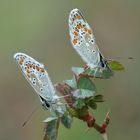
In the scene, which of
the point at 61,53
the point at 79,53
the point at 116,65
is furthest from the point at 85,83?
the point at 61,53

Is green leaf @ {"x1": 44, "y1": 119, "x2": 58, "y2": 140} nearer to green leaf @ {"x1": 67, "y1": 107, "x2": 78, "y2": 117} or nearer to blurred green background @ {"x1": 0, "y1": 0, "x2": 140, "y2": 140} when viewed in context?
green leaf @ {"x1": 67, "y1": 107, "x2": 78, "y2": 117}

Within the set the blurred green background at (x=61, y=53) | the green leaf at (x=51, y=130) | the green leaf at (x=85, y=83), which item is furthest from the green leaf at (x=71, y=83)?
the blurred green background at (x=61, y=53)

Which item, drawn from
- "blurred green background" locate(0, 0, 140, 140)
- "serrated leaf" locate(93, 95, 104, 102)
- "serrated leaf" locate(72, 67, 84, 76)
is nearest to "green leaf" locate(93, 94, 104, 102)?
"serrated leaf" locate(93, 95, 104, 102)

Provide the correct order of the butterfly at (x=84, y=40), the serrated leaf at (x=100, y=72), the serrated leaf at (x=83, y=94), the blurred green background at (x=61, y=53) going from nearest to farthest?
the serrated leaf at (x=83, y=94), the serrated leaf at (x=100, y=72), the butterfly at (x=84, y=40), the blurred green background at (x=61, y=53)

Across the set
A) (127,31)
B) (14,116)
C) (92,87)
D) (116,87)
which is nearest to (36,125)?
(14,116)

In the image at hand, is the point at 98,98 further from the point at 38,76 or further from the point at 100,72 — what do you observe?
the point at 38,76

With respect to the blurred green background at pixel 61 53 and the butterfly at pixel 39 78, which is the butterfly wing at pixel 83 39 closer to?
the butterfly at pixel 39 78
